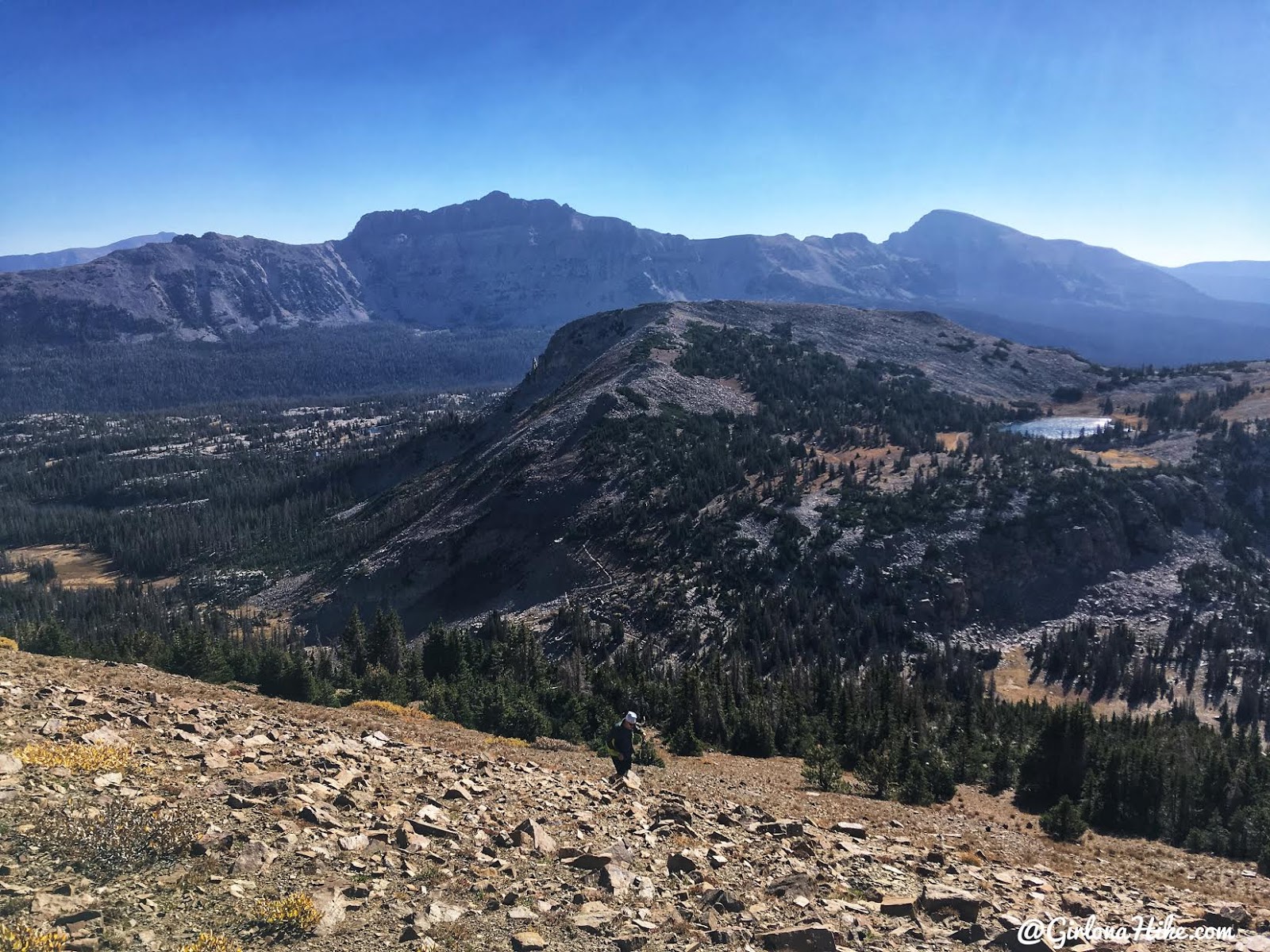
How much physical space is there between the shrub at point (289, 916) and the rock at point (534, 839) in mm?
4339

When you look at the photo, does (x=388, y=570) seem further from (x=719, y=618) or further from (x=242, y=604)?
(x=719, y=618)

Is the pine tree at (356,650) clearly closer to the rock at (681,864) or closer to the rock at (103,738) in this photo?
the rock at (103,738)

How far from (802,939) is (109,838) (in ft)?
34.4

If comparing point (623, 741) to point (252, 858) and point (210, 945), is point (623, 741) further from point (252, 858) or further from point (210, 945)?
point (210, 945)

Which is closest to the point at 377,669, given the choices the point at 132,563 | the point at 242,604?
the point at 242,604

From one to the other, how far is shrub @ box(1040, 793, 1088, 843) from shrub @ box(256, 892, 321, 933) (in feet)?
65.7

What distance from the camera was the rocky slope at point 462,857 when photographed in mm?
10695

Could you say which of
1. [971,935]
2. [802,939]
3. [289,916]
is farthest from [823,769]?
[289,916]

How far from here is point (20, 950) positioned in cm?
862

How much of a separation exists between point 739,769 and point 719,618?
32581 millimetres

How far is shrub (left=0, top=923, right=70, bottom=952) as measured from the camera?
866 centimetres

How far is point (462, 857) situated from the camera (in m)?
13.2

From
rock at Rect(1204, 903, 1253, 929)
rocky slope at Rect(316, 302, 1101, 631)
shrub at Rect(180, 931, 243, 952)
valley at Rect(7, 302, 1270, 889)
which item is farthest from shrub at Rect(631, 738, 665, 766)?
rocky slope at Rect(316, 302, 1101, 631)

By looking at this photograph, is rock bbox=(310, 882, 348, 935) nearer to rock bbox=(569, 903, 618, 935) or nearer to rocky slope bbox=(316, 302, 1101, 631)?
rock bbox=(569, 903, 618, 935)
